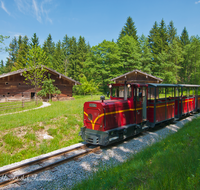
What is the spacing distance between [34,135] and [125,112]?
18.4ft

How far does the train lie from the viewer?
7.73m

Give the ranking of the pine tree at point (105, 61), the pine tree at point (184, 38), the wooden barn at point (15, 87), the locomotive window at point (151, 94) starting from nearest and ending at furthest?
1. the locomotive window at point (151, 94)
2. the wooden barn at point (15, 87)
3. the pine tree at point (105, 61)
4. the pine tree at point (184, 38)

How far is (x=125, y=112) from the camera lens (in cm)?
870

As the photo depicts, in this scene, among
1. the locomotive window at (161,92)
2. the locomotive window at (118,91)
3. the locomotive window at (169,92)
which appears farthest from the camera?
the locomotive window at (169,92)

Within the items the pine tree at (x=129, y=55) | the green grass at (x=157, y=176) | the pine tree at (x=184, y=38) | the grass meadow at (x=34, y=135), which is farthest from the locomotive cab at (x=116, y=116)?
the pine tree at (x=184, y=38)

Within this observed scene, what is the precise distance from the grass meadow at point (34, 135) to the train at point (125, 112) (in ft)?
7.69

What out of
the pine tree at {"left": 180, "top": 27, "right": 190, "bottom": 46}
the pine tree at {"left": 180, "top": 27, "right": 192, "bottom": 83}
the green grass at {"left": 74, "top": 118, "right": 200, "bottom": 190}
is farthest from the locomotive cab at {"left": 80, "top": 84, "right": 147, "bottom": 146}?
the pine tree at {"left": 180, "top": 27, "right": 190, "bottom": 46}

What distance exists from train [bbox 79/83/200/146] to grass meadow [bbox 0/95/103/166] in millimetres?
2344

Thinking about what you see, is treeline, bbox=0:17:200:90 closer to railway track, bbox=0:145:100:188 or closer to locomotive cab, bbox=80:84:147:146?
locomotive cab, bbox=80:84:147:146

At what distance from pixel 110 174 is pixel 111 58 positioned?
34.8 m

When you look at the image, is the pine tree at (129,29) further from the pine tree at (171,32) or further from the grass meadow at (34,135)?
the grass meadow at (34,135)

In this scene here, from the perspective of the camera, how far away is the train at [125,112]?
773cm

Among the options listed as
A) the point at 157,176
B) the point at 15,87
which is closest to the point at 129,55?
the point at 15,87

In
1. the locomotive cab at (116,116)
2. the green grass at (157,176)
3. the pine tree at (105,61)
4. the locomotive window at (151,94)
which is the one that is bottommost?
the green grass at (157,176)
